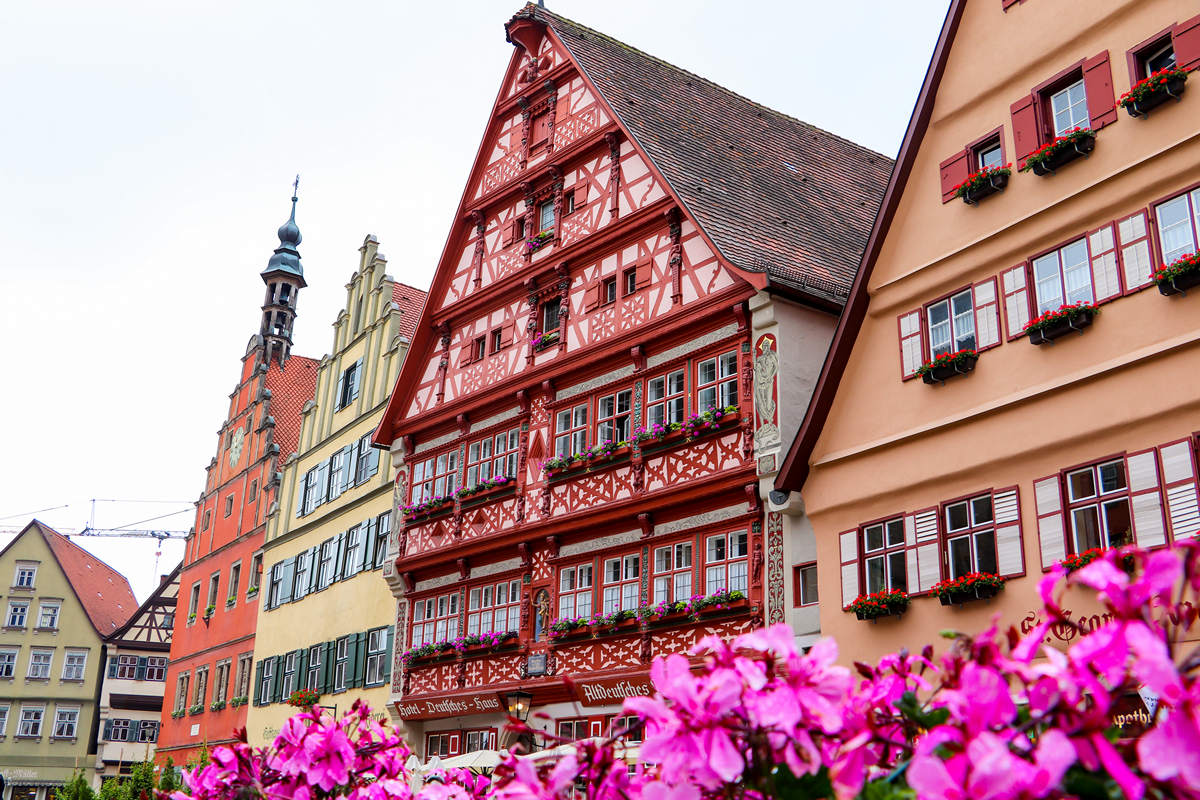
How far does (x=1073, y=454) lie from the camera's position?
13.4 meters

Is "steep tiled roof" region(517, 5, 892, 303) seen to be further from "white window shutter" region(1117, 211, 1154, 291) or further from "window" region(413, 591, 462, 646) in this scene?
"window" region(413, 591, 462, 646)

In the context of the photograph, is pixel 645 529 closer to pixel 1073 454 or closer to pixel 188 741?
pixel 1073 454

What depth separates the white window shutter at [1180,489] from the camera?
11.9 m

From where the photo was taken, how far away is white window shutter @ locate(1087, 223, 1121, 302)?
43.9ft

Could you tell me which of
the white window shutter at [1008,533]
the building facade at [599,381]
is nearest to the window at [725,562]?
the building facade at [599,381]

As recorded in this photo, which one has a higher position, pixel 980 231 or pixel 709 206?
pixel 709 206

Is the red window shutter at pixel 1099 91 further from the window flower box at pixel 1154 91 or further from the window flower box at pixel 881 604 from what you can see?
the window flower box at pixel 881 604

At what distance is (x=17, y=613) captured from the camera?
54312 mm

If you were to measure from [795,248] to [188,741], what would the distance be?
25658 millimetres

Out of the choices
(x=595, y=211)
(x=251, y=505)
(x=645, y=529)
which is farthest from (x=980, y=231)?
(x=251, y=505)

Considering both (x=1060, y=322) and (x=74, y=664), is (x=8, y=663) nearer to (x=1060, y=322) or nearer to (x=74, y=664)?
(x=74, y=664)

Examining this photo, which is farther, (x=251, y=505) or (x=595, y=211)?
(x=251, y=505)

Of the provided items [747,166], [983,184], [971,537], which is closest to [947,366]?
[971,537]

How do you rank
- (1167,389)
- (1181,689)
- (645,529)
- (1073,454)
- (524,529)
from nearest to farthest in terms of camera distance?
(1181,689)
(1167,389)
(1073,454)
(645,529)
(524,529)
